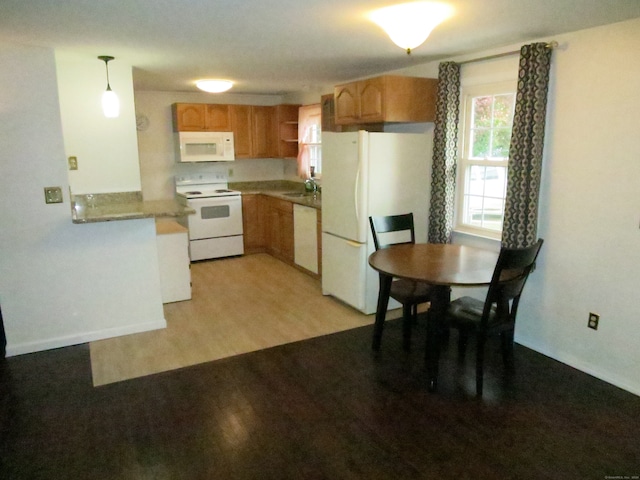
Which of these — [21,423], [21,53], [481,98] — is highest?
[21,53]

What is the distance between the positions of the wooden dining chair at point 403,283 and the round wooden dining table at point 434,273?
14cm

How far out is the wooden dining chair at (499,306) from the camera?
8.55 ft

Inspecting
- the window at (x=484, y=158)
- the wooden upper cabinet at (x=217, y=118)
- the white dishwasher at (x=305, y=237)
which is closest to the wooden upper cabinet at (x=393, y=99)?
the window at (x=484, y=158)

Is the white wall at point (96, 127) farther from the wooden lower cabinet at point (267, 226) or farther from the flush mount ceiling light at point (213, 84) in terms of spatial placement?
the wooden lower cabinet at point (267, 226)

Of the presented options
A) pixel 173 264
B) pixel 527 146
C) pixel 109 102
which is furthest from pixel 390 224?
pixel 109 102

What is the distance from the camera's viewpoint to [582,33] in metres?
2.89

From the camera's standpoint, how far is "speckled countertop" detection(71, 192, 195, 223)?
3495 mm

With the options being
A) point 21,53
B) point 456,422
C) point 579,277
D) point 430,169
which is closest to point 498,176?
point 430,169

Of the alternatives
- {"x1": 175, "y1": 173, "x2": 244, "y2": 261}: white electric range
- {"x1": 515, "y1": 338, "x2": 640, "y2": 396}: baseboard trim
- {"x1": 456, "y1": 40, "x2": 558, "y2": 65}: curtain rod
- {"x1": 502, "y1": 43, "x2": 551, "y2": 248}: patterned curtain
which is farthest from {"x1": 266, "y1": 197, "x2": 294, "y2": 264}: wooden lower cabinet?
{"x1": 515, "y1": 338, "x2": 640, "y2": 396}: baseboard trim

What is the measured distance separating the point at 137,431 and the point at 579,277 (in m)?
2.97

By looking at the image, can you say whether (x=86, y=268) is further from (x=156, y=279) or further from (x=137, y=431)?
(x=137, y=431)

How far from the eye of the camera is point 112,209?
381cm

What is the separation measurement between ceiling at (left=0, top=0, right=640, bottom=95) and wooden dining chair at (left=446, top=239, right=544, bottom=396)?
1337 mm

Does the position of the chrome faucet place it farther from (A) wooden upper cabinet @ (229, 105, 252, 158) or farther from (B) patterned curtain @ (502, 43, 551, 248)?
(B) patterned curtain @ (502, 43, 551, 248)
